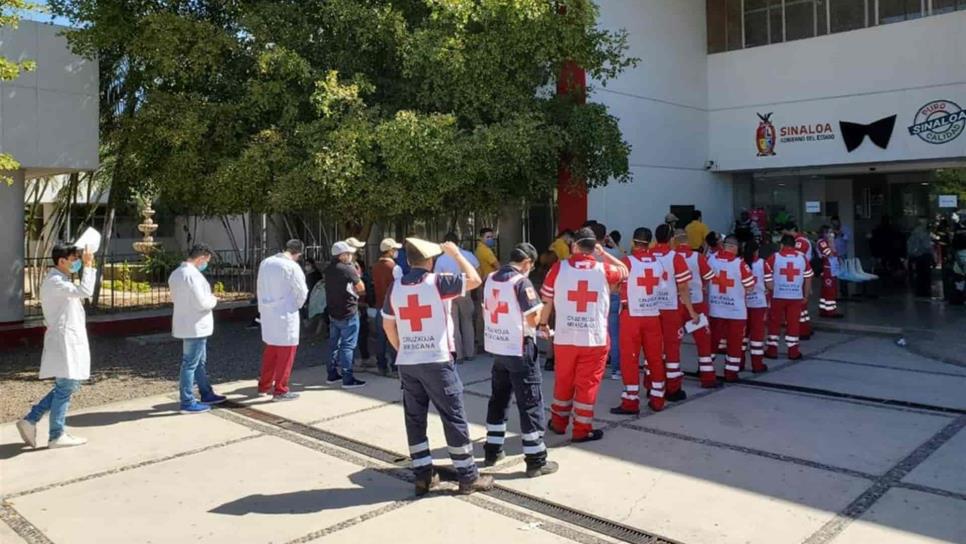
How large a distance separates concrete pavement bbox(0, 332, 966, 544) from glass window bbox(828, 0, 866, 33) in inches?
430

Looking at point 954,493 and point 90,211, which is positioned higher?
point 90,211

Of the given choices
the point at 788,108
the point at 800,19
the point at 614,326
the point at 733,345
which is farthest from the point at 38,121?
the point at 800,19

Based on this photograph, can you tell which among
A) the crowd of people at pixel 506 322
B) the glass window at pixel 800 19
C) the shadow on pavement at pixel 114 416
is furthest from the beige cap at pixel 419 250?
the glass window at pixel 800 19

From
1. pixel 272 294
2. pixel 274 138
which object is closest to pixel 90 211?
pixel 274 138

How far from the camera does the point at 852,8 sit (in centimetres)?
1636

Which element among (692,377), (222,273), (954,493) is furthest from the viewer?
(222,273)

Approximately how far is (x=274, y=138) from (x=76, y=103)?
3.76 m

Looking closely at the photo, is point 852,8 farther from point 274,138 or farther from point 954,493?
point 954,493

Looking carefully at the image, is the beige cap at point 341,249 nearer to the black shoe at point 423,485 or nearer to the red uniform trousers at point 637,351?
the red uniform trousers at point 637,351

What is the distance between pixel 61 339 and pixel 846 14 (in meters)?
16.6

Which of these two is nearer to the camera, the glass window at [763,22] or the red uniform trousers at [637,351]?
the red uniform trousers at [637,351]

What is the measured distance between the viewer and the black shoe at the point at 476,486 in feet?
17.2

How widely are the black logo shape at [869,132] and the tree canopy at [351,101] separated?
6.77 meters

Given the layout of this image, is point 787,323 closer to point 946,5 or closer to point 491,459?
point 491,459
